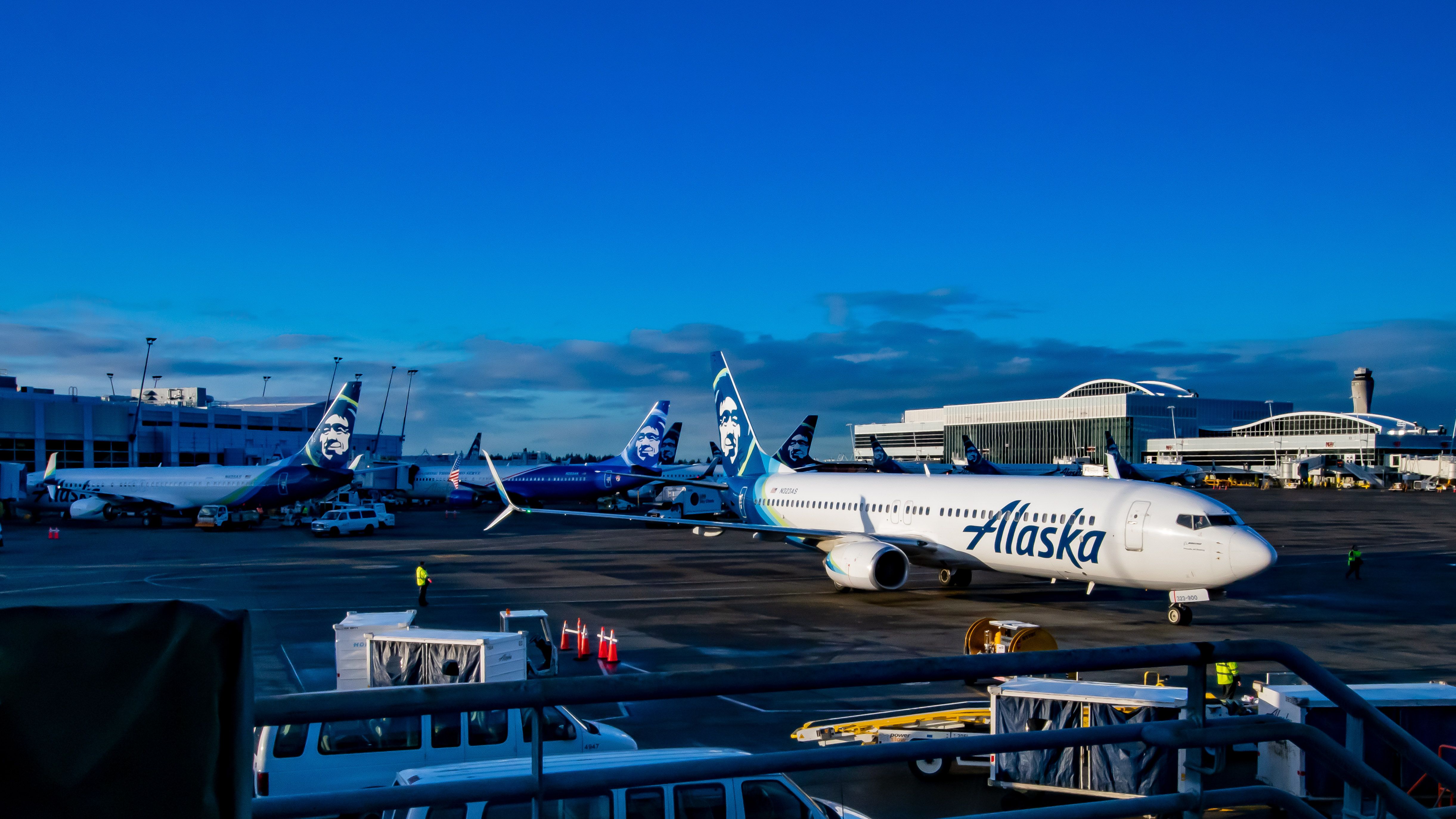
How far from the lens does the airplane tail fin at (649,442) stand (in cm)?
7562

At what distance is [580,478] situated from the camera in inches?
3123

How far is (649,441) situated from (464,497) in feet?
66.0

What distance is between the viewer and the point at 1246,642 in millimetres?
3727

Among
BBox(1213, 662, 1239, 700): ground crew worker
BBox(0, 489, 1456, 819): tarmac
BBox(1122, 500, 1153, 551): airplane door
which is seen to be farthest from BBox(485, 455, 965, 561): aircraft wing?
BBox(1213, 662, 1239, 700): ground crew worker

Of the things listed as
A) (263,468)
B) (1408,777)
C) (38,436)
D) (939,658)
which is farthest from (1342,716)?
(38,436)

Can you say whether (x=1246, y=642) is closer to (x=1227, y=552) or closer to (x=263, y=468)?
(x=1227, y=552)

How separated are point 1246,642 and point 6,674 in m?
3.83

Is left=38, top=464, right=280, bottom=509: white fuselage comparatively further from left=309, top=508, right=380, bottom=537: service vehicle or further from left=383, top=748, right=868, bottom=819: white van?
left=383, top=748, right=868, bottom=819: white van

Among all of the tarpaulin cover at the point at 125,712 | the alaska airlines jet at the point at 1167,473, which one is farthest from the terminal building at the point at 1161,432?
the tarpaulin cover at the point at 125,712

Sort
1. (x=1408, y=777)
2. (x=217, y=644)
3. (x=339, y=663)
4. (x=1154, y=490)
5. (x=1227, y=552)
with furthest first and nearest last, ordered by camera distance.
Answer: (x=1154, y=490) < (x=1227, y=552) < (x=339, y=663) < (x=1408, y=777) < (x=217, y=644)

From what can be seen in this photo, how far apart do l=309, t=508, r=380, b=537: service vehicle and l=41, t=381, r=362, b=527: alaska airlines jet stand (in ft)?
12.8

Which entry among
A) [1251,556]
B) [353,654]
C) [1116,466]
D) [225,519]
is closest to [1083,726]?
[353,654]

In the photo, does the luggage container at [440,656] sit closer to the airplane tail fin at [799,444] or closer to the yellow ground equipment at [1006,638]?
the yellow ground equipment at [1006,638]

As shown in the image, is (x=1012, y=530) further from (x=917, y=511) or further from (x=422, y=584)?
(x=422, y=584)
